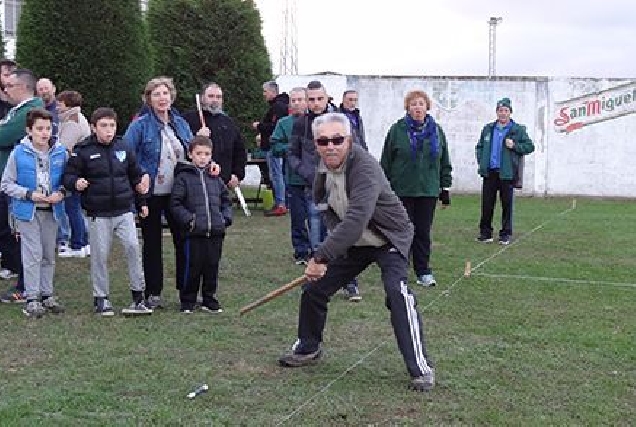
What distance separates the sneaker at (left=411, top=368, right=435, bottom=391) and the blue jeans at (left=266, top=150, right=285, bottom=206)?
9724 mm

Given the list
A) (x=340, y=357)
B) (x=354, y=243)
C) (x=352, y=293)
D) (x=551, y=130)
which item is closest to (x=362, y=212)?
(x=354, y=243)

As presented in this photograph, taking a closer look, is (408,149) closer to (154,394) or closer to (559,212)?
(154,394)

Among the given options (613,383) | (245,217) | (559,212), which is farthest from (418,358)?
(559,212)

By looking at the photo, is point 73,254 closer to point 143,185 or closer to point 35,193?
point 35,193

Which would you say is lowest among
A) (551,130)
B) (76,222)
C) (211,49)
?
(76,222)

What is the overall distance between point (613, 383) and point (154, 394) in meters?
2.72

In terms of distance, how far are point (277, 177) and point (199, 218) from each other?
7.83 metres

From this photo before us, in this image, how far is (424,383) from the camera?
5504 millimetres

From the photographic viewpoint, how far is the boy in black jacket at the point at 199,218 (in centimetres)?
752

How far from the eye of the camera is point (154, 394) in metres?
5.37

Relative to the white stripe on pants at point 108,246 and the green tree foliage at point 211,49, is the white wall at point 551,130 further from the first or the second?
the white stripe on pants at point 108,246

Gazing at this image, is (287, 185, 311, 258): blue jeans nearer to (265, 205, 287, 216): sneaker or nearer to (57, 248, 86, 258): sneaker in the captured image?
(57, 248, 86, 258): sneaker

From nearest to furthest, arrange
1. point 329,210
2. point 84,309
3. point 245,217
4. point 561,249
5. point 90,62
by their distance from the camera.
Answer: point 329,210 < point 84,309 < point 561,249 < point 90,62 < point 245,217

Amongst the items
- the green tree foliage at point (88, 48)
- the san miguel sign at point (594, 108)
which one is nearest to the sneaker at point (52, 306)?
the green tree foliage at point (88, 48)
